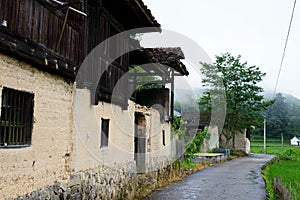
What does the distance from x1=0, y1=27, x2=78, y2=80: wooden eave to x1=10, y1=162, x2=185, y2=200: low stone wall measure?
6.99ft

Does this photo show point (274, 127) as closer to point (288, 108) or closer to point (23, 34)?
point (288, 108)

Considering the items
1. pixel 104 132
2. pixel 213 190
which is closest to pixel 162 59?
pixel 104 132

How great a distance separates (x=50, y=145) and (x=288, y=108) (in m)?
76.4

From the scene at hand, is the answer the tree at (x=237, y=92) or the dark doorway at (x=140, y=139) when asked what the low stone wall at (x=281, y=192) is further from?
the tree at (x=237, y=92)

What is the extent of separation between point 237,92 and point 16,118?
2686 centimetres

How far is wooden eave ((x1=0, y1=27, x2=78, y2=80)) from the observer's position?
4834 millimetres

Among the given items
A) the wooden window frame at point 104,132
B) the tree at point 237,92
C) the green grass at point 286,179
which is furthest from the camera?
the tree at point 237,92

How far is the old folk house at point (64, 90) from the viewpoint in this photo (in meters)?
5.14

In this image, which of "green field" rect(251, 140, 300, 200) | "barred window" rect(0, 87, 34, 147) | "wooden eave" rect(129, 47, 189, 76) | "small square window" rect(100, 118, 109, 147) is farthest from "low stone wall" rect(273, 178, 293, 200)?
"barred window" rect(0, 87, 34, 147)

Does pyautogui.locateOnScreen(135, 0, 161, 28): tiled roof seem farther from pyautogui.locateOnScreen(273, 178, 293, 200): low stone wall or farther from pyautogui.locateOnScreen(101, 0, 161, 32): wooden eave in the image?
pyautogui.locateOnScreen(273, 178, 293, 200): low stone wall

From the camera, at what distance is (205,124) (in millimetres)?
30938

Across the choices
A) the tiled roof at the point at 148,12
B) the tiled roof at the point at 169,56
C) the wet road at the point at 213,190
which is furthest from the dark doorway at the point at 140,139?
the tiled roof at the point at 148,12

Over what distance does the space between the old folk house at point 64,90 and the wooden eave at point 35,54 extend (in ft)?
0.05

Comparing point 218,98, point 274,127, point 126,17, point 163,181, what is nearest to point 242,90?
point 218,98
